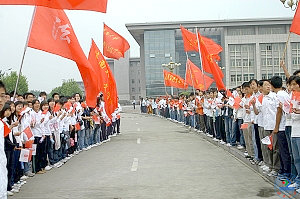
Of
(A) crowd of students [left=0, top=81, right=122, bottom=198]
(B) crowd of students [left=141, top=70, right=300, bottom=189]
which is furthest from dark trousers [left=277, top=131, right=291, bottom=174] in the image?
(A) crowd of students [left=0, top=81, right=122, bottom=198]

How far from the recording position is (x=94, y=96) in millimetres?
9945

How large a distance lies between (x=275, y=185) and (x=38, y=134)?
5.33 m

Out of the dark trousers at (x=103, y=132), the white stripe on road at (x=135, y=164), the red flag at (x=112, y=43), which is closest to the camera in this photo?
the white stripe on road at (x=135, y=164)

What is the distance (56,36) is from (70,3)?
816 millimetres

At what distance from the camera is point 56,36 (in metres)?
8.04

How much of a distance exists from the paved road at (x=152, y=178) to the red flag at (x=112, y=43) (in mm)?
7028

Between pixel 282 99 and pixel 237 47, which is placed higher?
pixel 237 47

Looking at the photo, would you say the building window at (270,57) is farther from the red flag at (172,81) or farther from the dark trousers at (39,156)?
the dark trousers at (39,156)

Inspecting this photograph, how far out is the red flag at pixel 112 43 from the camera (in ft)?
64.0

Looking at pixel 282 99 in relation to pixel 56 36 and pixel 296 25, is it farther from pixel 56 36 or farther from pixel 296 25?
pixel 56 36

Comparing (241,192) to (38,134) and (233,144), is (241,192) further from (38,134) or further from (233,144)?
(233,144)

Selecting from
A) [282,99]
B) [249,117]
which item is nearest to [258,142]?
[249,117]

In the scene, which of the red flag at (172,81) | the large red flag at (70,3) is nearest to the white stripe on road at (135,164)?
the large red flag at (70,3)

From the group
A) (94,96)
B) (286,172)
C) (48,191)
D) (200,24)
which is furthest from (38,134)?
(200,24)
